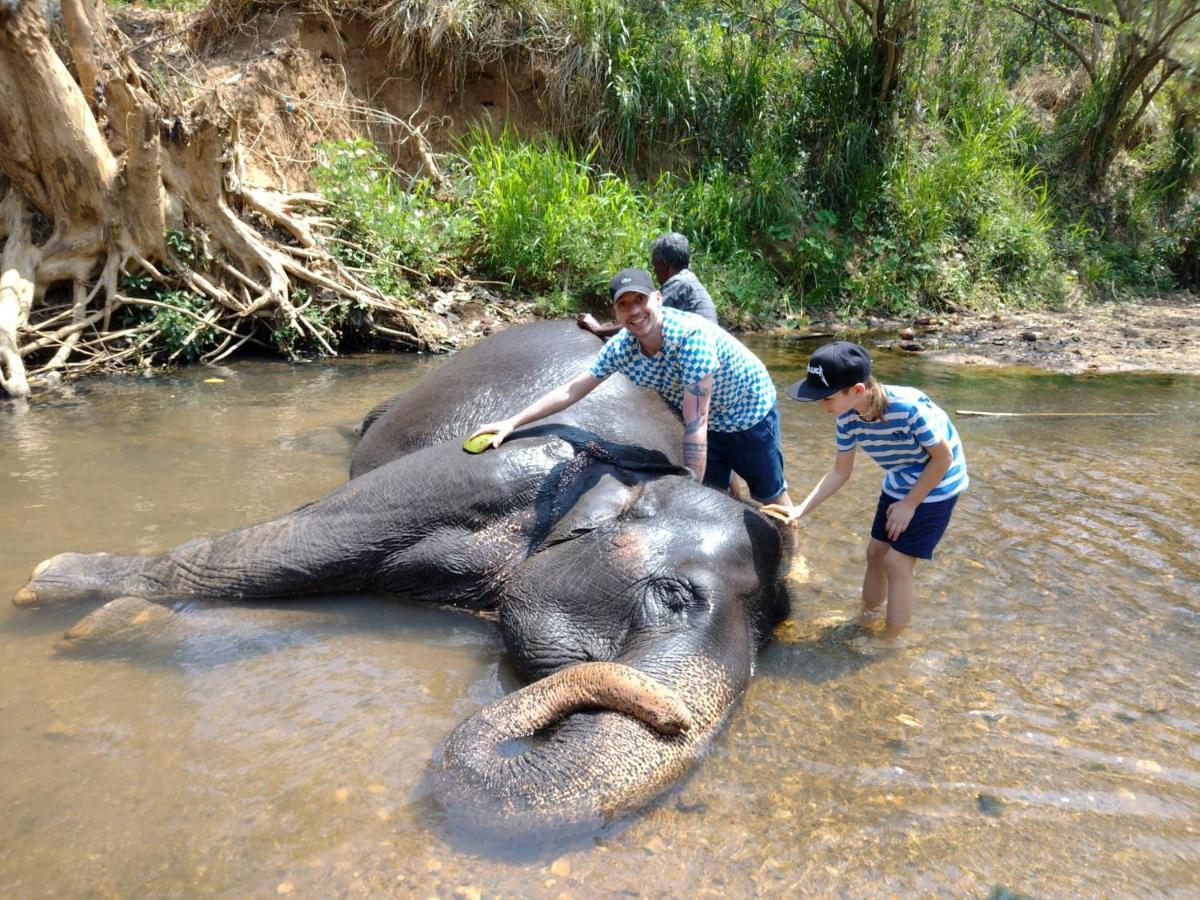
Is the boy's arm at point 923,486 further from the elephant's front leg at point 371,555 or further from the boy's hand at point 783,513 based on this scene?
the elephant's front leg at point 371,555

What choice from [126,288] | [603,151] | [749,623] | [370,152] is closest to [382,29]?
[370,152]

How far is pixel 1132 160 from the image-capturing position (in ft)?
49.7

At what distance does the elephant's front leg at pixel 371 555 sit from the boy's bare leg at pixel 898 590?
1.28 metres

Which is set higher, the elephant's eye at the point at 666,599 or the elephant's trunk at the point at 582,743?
the elephant's eye at the point at 666,599

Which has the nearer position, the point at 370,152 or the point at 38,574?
the point at 38,574

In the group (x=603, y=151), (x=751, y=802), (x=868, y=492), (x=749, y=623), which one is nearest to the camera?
(x=751, y=802)

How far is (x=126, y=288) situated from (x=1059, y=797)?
24.3 feet

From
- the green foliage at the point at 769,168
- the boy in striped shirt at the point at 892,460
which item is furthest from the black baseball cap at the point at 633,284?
the green foliage at the point at 769,168

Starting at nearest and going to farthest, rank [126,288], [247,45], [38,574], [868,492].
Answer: [38,574] < [868,492] < [126,288] < [247,45]

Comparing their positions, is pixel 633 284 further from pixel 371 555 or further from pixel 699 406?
pixel 371 555

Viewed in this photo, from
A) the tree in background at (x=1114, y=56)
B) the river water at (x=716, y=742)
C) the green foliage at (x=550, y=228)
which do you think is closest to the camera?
the river water at (x=716, y=742)

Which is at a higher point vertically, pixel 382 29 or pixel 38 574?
pixel 382 29

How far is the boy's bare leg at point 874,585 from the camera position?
3.43m

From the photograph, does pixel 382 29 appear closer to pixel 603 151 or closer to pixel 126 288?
pixel 603 151
